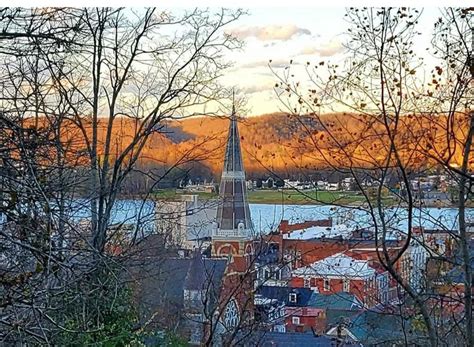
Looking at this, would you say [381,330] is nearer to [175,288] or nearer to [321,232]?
[321,232]

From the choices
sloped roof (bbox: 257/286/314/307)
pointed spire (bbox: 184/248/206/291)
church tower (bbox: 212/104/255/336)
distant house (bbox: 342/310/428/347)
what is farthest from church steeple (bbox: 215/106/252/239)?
distant house (bbox: 342/310/428/347)

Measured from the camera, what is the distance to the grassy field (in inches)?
93.2

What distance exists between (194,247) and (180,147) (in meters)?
0.44

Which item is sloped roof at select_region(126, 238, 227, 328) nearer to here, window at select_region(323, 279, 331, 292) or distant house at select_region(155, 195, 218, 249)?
distant house at select_region(155, 195, 218, 249)

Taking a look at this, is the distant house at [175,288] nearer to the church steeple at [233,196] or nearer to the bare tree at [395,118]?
the church steeple at [233,196]

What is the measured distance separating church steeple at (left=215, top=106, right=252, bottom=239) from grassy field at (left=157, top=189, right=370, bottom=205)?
0.18 ft

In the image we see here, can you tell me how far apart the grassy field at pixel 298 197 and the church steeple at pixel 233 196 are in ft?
0.18

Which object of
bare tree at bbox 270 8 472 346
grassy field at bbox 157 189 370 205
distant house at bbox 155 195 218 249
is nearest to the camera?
bare tree at bbox 270 8 472 346

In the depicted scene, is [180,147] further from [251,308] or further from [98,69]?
[251,308]

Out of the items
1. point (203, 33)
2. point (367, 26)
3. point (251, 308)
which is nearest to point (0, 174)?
point (367, 26)

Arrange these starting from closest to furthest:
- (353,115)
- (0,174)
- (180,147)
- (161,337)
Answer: (0,174), (353,115), (161,337), (180,147)

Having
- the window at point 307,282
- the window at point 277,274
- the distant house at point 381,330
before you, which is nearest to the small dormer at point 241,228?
the window at point 277,274

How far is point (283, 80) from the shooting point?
2371 mm

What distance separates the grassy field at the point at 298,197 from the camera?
237 cm
